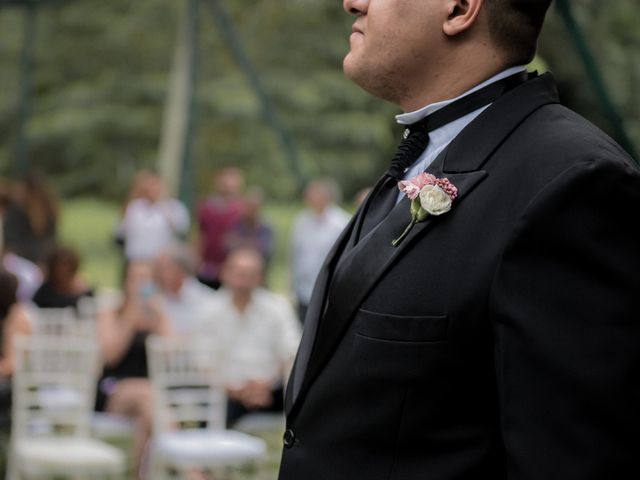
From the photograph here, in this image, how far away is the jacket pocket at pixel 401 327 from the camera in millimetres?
1738

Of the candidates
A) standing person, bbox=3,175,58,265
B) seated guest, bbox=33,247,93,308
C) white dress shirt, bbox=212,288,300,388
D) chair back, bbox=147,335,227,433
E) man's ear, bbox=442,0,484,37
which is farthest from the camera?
standing person, bbox=3,175,58,265

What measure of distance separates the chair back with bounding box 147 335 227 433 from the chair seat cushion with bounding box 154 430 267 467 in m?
0.11

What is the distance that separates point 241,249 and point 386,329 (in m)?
6.48

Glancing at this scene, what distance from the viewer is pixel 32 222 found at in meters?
12.3

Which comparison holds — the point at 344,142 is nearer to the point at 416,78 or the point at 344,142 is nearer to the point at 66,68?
the point at 66,68

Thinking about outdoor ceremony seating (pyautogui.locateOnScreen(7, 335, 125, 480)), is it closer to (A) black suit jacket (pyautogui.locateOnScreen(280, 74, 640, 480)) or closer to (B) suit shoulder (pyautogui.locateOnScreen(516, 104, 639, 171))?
(A) black suit jacket (pyautogui.locateOnScreen(280, 74, 640, 480))

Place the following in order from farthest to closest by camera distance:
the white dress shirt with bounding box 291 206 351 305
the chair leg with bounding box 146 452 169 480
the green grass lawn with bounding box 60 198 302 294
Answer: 1. the green grass lawn with bounding box 60 198 302 294
2. the white dress shirt with bounding box 291 206 351 305
3. the chair leg with bounding box 146 452 169 480

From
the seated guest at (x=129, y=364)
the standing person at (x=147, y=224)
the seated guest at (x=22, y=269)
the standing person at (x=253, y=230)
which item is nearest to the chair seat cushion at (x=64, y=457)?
the seated guest at (x=129, y=364)

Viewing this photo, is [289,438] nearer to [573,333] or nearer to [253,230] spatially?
[573,333]

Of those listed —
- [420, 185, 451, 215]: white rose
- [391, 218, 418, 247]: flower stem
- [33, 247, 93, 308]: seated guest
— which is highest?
→ [420, 185, 451, 215]: white rose

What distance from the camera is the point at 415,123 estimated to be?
200 cm

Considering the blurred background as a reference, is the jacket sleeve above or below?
below

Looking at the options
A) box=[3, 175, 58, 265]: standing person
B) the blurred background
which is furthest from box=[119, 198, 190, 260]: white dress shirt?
the blurred background

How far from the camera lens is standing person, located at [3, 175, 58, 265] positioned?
1217 centimetres
